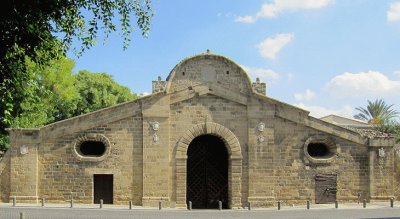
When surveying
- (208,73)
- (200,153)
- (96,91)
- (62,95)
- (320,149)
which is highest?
(96,91)

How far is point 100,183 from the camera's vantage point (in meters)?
27.9

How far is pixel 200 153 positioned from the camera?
2923 centimetres

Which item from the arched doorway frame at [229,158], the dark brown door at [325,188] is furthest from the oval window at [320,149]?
the arched doorway frame at [229,158]

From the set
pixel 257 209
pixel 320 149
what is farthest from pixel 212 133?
pixel 320 149

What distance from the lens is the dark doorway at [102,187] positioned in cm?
2784

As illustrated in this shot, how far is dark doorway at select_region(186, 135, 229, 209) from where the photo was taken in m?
28.8

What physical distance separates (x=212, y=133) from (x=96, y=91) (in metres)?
26.6

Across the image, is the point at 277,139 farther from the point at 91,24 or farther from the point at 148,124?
the point at 91,24

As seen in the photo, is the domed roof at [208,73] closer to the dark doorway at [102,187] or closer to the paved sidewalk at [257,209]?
the dark doorway at [102,187]

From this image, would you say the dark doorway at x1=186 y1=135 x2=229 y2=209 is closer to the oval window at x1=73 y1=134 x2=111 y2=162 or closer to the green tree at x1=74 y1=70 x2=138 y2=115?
the oval window at x1=73 y1=134 x2=111 y2=162

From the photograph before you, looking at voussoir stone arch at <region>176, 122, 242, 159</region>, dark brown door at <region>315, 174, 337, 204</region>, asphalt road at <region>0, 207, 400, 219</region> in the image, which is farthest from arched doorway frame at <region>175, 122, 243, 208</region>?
dark brown door at <region>315, 174, 337, 204</region>

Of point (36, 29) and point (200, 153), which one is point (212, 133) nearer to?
point (200, 153)

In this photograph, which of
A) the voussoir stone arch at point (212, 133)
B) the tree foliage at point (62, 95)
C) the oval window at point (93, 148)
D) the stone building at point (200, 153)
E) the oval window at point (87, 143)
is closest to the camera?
the stone building at point (200, 153)

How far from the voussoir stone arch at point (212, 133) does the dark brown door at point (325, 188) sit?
14.7 ft
